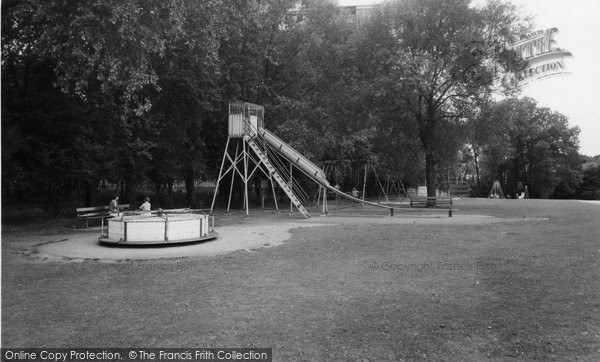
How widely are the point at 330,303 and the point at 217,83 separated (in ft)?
77.1

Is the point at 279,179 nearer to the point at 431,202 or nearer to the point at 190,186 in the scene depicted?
the point at 190,186

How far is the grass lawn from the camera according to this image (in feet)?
19.4

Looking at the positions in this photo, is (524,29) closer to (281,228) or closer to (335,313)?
(281,228)

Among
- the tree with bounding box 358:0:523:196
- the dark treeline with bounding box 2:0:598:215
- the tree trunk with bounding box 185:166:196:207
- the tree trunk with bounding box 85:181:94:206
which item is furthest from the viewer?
the tree trunk with bounding box 185:166:196:207

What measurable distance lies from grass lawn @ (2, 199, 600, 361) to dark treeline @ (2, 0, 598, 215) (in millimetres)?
7394

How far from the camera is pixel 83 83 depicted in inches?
608

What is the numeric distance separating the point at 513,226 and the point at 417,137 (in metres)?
16.1

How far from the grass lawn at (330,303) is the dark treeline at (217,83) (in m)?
7.39

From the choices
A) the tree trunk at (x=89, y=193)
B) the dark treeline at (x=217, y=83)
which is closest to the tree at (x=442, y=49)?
the dark treeline at (x=217, y=83)

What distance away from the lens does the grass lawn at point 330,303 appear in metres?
5.93

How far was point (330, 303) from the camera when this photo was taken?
7.48 metres

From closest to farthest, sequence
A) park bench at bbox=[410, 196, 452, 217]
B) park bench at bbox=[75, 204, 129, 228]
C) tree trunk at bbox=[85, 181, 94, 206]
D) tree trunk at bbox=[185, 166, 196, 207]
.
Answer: park bench at bbox=[75, 204, 129, 228] → tree trunk at bbox=[85, 181, 94, 206] → park bench at bbox=[410, 196, 452, 217] → tree trunk at bbox=[185, 166, 196, 207]

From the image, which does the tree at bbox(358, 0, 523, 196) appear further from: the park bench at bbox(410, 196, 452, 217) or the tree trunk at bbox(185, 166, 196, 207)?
the tree trunk at bbox(185, 166, 196, 207)

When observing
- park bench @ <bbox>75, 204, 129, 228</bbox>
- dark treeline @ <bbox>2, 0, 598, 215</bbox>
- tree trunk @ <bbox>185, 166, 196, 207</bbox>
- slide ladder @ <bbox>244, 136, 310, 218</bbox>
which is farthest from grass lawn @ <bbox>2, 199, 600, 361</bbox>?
tree trunk @ <bbox>185, 166, 196, 207</bbox>
